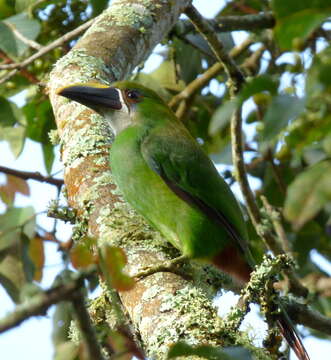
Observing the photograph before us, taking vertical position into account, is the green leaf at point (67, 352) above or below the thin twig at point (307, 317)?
below

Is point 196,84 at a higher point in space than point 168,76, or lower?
lower

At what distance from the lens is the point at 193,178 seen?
2729mm

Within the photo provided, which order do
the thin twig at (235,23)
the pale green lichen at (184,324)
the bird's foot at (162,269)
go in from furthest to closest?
1. the thin twig at (235,23)
2. the bird's foot at (162,269)
3. the pale green lichen at (184,324)

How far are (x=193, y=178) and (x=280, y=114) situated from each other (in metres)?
1.59

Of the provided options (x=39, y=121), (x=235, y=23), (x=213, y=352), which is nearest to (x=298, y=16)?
(x=213, y=352)

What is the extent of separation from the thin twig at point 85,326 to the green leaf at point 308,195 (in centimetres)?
33

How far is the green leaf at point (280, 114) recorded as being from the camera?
113 centimetres

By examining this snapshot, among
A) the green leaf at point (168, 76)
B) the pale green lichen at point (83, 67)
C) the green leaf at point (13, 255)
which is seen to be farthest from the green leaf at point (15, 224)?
the green leaf at point (168, 76)

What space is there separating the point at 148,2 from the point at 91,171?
90 centimetres

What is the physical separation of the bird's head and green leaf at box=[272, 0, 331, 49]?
1.40 m

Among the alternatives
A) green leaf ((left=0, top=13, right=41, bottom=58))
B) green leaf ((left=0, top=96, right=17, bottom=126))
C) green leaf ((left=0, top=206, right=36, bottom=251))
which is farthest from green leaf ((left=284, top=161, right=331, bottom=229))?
green leaf ((left=0, top=96, right=17, bottom=126))

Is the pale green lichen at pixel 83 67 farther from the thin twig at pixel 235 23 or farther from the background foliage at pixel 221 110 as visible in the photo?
the thin twig at pixel 235 23

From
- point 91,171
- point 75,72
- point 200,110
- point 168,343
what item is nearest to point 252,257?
point 91,171

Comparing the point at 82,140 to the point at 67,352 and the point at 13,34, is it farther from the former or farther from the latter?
the point at 67,352
